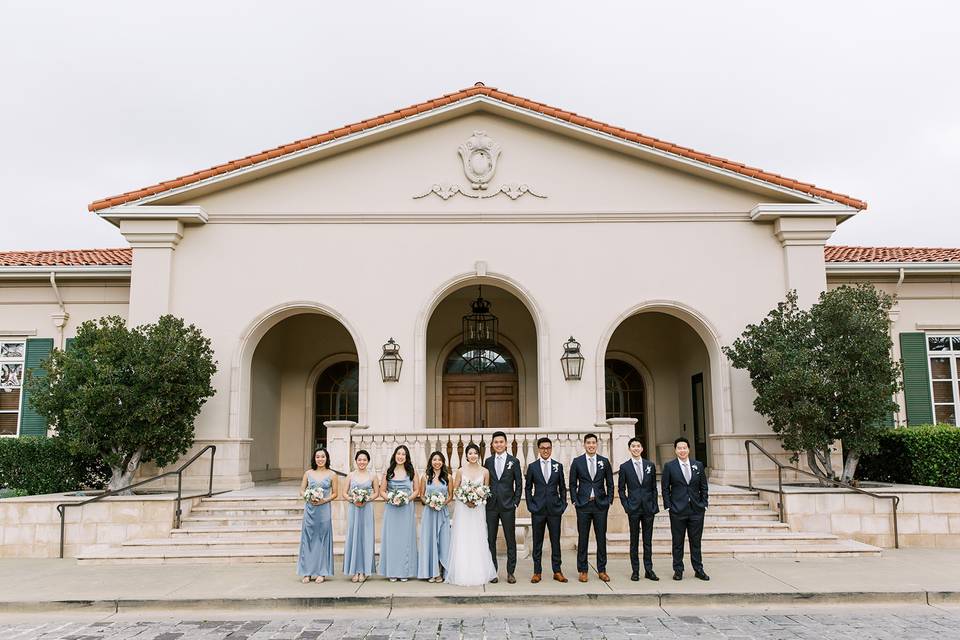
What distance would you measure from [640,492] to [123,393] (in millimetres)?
7900

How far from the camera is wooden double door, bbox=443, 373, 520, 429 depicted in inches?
613

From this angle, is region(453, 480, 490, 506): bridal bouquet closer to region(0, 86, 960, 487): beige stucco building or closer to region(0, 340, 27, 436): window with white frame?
region(0, 86, 960, 487): beige stucco building

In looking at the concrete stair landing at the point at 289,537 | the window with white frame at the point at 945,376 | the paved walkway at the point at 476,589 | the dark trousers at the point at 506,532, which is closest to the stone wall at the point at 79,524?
the concrete stair landing at the point at 289,537

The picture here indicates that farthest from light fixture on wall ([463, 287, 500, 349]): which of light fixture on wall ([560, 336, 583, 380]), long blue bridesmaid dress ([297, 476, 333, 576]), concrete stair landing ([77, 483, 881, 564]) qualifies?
long blue bridesmaid dress ([297, 476, 333, 576])

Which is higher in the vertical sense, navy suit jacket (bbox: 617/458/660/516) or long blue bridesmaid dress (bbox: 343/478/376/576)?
navy suit jacket (bbox: 617/458/660/516)

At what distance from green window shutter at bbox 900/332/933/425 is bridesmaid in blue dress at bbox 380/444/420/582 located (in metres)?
10.8

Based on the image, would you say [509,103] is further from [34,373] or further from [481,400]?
[34,373]

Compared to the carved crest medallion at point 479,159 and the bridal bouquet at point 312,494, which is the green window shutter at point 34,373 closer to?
the bridal bouquet at point 312,494

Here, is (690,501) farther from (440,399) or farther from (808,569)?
(440,399)

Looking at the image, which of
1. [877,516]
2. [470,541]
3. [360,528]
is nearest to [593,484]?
[470,541]

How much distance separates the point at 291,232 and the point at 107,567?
21.3 feet

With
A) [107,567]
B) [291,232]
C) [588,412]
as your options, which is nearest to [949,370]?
[588,412]

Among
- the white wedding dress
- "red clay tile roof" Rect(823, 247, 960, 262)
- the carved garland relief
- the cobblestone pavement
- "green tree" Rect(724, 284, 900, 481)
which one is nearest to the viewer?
the cobblestone pavement

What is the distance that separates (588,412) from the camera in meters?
12.6
